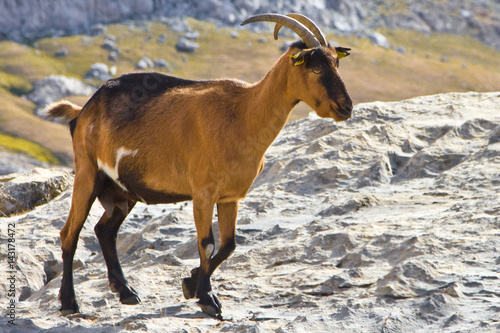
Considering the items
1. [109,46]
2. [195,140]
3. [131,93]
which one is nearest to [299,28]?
[195,140]

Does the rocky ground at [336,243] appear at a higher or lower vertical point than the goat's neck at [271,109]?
lower

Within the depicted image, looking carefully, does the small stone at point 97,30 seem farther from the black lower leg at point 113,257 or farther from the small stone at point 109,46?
the black lower leg at point 113,257

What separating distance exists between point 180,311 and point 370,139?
6.65 metres

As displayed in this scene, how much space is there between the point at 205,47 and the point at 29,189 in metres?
118

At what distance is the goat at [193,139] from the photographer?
304 inches

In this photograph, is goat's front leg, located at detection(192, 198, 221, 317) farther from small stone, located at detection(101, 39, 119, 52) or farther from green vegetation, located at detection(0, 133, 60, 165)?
small stone, located at detection(101, 39, 119, 52)

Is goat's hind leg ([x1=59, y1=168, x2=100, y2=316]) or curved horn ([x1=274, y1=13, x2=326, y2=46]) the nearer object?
curved horn ([x1=274, y1=13, x2=326, y2=46])

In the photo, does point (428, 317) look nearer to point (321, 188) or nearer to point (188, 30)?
point (321, 188)

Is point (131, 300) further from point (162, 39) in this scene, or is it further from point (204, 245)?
point (162, 39)

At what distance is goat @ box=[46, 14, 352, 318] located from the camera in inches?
304

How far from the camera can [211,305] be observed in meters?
7.62

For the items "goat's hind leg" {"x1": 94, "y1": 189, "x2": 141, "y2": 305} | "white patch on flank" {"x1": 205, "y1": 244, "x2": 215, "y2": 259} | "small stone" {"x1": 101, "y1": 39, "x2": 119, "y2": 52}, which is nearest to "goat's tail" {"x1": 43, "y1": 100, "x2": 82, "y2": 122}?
"goat's hind leg" {"x1": 94, "y1": 189, "x2": 141, "y2": 305}

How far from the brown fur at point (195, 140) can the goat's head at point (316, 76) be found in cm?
1

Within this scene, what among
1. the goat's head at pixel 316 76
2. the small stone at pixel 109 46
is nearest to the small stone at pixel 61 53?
the small stone at pixel 109 46
